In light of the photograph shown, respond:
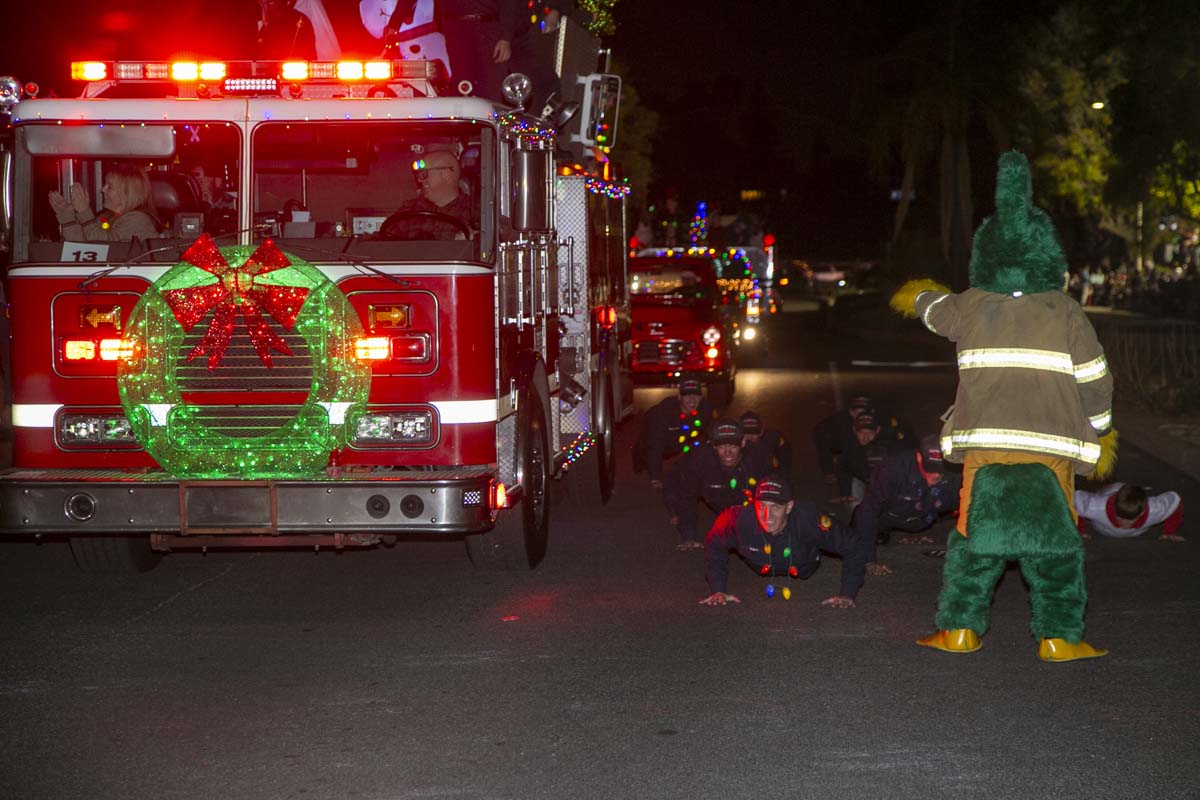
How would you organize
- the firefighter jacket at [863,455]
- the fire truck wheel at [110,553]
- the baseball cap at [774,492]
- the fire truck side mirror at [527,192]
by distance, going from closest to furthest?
the baseball cap at [774,492] → the fire truck side mirror at [527,192] → the fire truck wheel at [110,553] → the firefighter jacket at [863,455]

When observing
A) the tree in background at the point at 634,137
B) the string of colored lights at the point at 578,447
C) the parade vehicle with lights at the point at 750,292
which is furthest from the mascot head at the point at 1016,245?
the tree in background at the point at 634,137

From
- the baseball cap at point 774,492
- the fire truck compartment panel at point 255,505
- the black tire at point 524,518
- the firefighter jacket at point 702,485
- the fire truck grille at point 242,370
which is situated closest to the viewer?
the fire truck compartment panel at point 255,505

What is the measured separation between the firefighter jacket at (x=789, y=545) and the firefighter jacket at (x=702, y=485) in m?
1.44

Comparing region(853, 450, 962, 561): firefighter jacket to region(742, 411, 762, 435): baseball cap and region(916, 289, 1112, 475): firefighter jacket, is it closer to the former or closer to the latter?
region(742, 411, 762, 435): baseball cap

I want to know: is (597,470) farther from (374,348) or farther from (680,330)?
(680,330)

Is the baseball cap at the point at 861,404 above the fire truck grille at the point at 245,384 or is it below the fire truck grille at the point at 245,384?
below

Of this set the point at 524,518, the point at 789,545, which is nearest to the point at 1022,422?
the point at 789,545

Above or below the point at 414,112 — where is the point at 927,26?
above

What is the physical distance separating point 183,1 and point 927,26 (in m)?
31.1

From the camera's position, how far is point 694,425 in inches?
489

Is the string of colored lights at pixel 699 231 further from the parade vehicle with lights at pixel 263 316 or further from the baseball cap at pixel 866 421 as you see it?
the parade vehicle with lights at pixel 263 316

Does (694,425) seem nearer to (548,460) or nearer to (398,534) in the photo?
(548,460)

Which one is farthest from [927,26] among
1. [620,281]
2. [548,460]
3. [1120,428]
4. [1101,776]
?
[1101,776]

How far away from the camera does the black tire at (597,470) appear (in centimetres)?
1204
